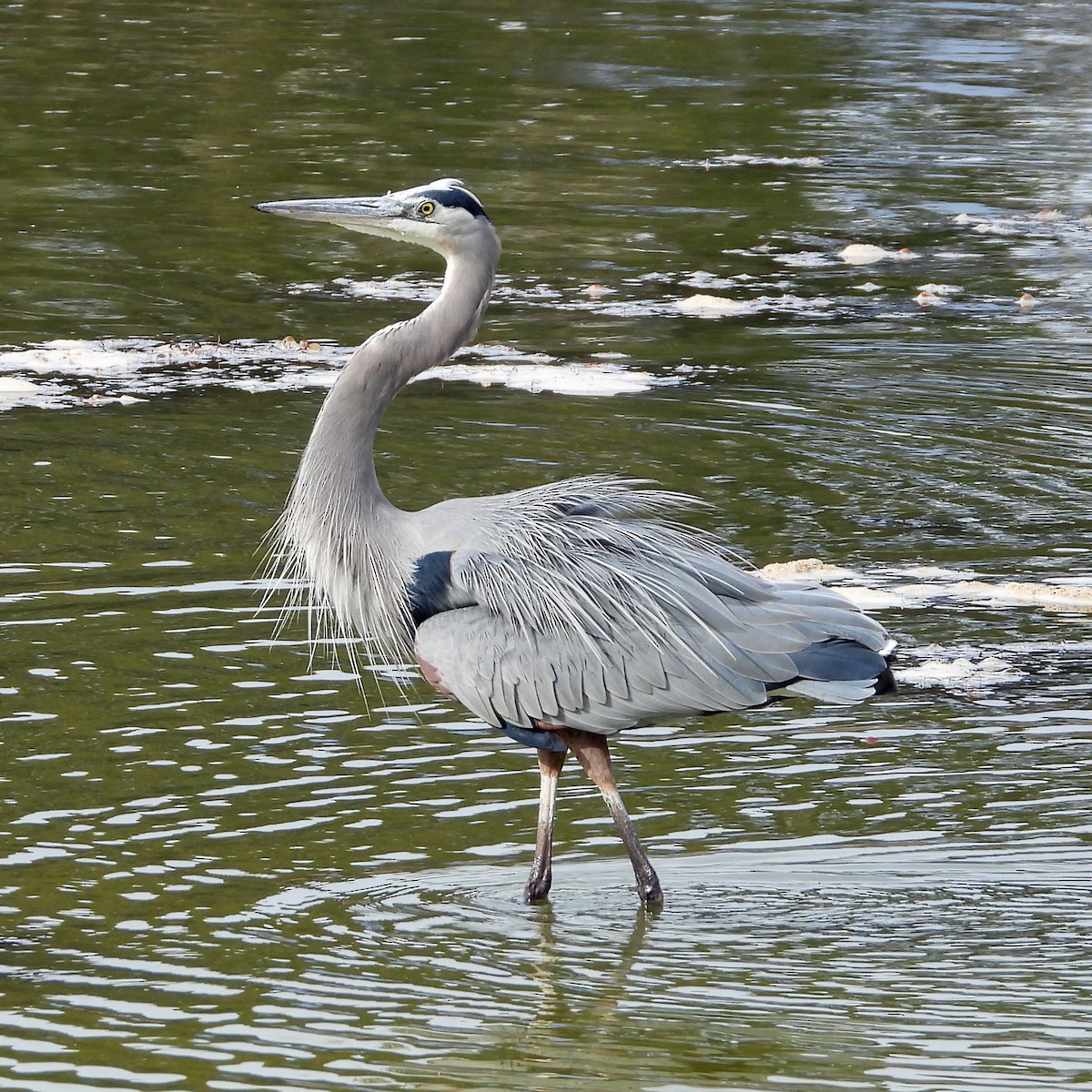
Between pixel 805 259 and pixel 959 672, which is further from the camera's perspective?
pixel 805 259

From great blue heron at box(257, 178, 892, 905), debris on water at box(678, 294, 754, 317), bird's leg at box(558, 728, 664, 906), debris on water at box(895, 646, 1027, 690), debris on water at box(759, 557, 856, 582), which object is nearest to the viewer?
bird's leg at box(558, 728, 664, 906)

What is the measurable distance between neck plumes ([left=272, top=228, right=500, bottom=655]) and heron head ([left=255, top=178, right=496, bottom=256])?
0.22ft

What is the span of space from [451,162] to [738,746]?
10.7 meters

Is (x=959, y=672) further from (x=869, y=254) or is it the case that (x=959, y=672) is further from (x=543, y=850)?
(x=869, y=254)

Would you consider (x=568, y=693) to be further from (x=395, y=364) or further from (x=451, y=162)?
(x=451, y=162)

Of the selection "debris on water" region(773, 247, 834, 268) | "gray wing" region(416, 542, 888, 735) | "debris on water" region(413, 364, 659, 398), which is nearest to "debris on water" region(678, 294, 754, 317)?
"debris on water" region(773, 247, 834, 268)

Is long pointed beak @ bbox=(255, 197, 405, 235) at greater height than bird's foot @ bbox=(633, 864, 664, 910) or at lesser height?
greater

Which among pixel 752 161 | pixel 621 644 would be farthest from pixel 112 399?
pixel 752 161

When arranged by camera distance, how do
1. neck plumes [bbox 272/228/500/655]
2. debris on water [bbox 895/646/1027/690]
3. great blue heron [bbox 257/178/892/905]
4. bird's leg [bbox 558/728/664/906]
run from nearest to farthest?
bird's leg [bbox 558/728/664/906] < great blue heron [bbox 257/178/892/905] < neck plumes [bbox 272/228/500/655] < debris on water [bbox 895/646/1027/690]

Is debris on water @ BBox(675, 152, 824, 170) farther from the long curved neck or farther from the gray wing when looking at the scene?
the gray wing

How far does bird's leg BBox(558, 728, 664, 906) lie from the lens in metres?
6.16

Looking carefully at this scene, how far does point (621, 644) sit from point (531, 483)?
147 inches

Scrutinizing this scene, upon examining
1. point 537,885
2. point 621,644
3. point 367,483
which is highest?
point 367,483

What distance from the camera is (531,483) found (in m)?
10.0
